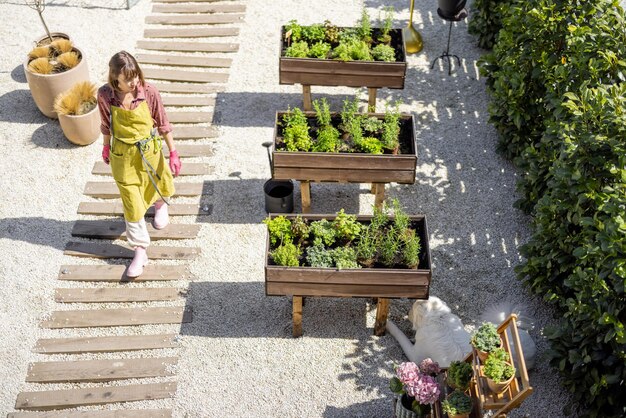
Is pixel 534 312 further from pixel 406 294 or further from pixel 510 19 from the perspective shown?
pixel 510 19

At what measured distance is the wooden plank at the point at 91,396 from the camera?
584cm

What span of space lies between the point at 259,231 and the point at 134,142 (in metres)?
1.67

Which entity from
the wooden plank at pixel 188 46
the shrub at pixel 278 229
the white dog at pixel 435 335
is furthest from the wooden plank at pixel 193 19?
the white dog at pixel 435 335

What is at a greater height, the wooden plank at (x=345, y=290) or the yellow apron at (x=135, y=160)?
the yellow apron at (x=135, y=160)

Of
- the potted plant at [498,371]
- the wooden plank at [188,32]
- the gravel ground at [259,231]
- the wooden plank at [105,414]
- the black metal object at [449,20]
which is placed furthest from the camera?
the wooden plank at [188,32]

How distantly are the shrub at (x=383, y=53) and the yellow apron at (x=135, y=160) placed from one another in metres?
2.89

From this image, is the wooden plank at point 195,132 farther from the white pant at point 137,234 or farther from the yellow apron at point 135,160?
the white pant at point 137,234

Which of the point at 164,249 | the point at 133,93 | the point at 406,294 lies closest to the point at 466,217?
the point at 406,294

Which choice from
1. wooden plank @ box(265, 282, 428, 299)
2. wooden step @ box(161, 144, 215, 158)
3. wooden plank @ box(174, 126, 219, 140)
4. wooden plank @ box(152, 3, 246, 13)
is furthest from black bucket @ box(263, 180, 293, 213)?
wooden plank @ box(152, 3, 246, 13)

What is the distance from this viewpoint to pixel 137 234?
666 centimetres

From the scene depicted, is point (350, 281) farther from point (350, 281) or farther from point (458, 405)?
point (458, 405)

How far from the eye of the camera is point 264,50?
956 cm

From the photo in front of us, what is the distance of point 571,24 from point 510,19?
34.5 inches

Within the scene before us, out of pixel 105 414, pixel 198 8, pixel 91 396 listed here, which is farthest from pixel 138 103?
pixel 198 8
